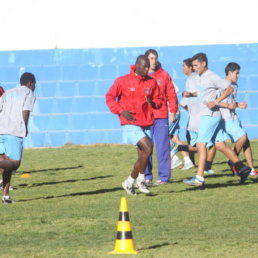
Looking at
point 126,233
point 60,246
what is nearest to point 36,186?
point 60,246

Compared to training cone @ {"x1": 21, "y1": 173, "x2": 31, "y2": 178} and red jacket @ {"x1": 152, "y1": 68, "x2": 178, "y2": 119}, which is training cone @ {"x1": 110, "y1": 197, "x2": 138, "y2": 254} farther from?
training cone @ {"x1": 21, "y1": 173, "x2": 31, "y2": 178}

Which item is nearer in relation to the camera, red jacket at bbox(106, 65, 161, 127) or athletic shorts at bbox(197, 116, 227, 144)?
red jacket at bbox(106, 65, 161, 127)

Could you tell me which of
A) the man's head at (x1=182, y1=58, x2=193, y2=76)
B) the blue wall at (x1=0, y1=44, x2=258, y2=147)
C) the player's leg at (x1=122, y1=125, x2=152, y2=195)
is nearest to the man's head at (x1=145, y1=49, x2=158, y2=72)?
the player's leg at (x1=122, y1=125, x2=152, y2=195)

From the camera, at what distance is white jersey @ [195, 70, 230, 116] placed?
11.7m

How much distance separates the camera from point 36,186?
42.7ft

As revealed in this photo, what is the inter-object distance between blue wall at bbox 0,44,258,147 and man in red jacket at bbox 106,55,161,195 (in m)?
12.5

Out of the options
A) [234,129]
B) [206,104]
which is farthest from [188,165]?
[206,104]

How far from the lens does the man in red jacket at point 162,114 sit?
12.3 metres

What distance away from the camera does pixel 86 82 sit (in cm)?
2466

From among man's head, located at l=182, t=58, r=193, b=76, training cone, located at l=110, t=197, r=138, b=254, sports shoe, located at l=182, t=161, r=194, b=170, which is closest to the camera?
training cone, located at l=110, t=197, r=138, b=254

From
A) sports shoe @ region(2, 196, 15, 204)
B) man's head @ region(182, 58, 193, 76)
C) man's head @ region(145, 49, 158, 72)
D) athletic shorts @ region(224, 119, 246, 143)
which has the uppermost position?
man's head @ region(182, 58, 193, 76)

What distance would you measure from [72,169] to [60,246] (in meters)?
8.82

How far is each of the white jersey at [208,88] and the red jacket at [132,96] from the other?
1.06m

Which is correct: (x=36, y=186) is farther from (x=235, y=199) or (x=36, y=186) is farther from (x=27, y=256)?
(x=27, y=256)
